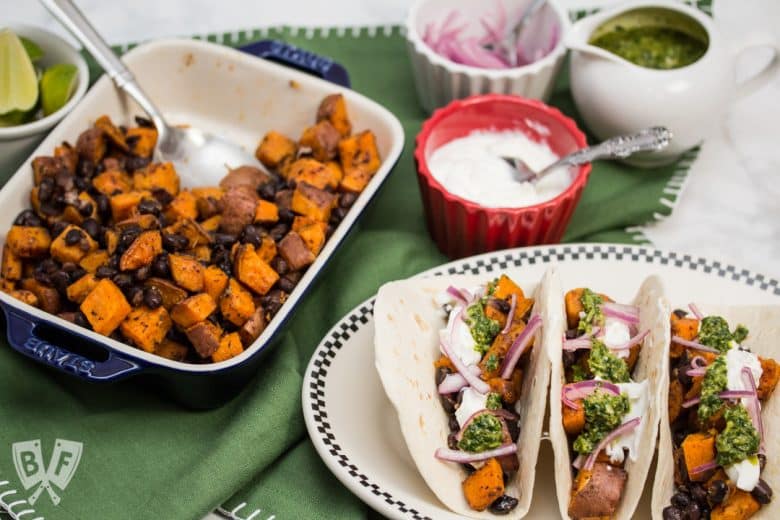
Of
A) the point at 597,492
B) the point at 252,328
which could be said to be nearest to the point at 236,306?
the point at 252,328

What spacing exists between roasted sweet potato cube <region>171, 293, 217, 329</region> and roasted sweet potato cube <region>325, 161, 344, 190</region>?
73 cm

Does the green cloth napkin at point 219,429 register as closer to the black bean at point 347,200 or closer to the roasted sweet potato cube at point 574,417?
the black bean at point 347,200

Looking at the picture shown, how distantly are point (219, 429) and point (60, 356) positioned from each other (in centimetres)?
62

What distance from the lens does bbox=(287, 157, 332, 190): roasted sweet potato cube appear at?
371 centimetres

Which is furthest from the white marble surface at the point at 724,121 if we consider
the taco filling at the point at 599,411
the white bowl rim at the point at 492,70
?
the taco filling at the point at 599,411

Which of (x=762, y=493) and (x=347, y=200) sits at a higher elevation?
(x=347, y=200)

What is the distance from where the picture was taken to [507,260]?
3.59 m

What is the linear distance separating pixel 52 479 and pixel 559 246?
6.19ft

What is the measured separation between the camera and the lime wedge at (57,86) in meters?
4.00

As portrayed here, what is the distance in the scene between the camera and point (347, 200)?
366 centimetres

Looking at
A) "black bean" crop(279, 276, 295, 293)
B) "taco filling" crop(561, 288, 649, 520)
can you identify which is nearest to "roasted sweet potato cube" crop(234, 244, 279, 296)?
"black bean" crop(279, 276, 295, 293)

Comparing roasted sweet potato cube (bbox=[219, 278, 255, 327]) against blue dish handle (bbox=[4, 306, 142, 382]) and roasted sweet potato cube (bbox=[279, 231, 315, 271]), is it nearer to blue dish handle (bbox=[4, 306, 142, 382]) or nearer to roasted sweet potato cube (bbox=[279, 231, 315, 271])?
roasted sweet potato cube (bbox=[279, 231, 315, 271])

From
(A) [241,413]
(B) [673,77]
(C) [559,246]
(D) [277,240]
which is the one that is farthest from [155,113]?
(B) [673,77]

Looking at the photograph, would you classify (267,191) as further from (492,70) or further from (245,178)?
(492,70)
